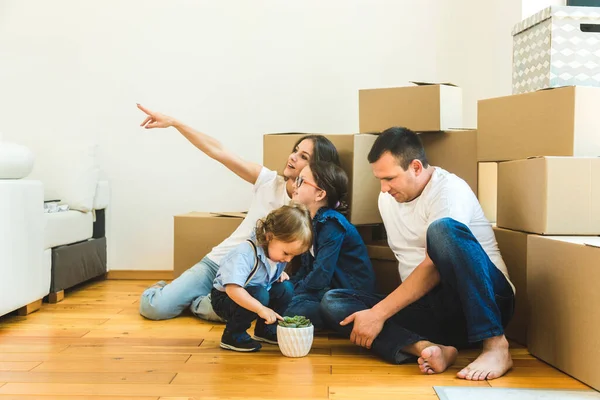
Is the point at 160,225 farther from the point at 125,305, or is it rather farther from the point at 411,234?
the point at 411,234

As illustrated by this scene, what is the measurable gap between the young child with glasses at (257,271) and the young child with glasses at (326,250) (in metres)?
0.17

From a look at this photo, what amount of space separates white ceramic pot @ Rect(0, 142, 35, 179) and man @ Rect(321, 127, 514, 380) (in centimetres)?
114

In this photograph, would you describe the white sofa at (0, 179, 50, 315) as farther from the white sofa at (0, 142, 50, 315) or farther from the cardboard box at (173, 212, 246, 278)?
the cardboard box at (173, 212, 246, 278)

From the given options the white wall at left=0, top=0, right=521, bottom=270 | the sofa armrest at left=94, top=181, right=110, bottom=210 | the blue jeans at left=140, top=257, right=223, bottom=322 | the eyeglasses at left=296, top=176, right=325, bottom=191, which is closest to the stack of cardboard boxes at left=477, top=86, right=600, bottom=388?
the eyeglasses at left=296, top=176, right=325, bottom=191

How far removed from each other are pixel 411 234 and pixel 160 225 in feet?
5.34

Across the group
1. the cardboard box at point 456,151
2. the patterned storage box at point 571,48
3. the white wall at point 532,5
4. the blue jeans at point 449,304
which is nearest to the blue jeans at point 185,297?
the blue jeans at point 449,304

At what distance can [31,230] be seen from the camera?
235cm

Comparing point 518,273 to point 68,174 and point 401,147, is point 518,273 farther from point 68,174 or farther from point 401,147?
point 68,174

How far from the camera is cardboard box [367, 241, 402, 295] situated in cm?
242

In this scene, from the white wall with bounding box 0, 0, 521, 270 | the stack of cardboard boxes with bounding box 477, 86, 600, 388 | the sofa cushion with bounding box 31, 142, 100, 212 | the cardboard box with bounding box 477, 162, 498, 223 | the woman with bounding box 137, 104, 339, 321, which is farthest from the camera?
the white wall with bounding box 0, 0, 521, 270

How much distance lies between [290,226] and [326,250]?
1.20 feet

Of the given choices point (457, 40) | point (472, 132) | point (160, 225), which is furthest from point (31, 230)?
point (457, 40)

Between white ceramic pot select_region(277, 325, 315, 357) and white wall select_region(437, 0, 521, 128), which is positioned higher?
white wall select_region(437, 0, 521, 128)

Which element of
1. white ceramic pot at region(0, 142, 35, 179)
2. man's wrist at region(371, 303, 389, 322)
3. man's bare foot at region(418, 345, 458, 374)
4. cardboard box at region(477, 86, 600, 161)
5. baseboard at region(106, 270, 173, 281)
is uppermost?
cardboard box at region(477, 86, 600, 161)
